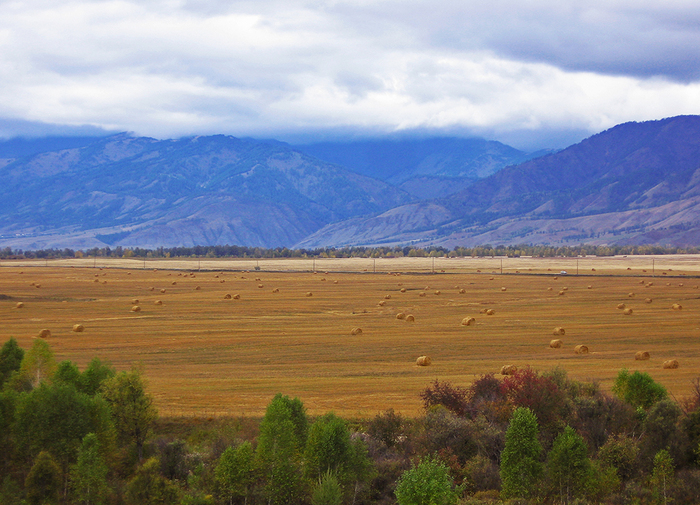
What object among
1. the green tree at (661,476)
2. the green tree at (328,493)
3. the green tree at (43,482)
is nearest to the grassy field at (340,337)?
the green tree at (43,482)

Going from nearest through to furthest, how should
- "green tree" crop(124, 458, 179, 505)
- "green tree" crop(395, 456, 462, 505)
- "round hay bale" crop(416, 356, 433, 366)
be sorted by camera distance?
"green tree" crop(395, 456, 462, 505)
"green tree" crop(124, 458, 179, 505)
"round hay bale" crop(416, 356, 433, 366)

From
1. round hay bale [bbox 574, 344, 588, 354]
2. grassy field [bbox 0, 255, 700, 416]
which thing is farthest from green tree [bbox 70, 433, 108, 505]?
round hay bale [bbox 574, 344, 588, 354]

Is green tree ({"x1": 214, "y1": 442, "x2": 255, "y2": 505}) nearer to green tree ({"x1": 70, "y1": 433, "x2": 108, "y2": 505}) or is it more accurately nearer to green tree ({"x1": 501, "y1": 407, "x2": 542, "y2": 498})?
green tree ({"x1": 70, "y1": 433, "x2": 108, "y2": 505})

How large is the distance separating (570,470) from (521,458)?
4.12ft

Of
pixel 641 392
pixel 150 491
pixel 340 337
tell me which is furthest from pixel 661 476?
pixel 340 337

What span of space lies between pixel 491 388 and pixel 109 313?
124 feet

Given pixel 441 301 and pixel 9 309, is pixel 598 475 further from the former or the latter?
pixel 9 309

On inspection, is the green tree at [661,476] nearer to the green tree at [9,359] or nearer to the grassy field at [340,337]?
the grassy field at [340,337]

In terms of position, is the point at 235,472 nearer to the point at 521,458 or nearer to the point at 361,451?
the point at 361,451

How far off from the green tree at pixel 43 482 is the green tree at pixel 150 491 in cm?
209

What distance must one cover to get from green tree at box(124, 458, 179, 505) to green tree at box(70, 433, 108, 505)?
0.73 meters

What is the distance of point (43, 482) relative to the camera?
1869cm

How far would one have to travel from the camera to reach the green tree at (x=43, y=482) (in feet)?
60.3

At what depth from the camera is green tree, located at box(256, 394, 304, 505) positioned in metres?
18.6
